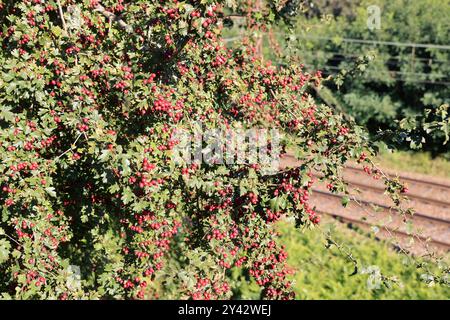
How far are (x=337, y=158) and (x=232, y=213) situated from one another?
1.03 meters

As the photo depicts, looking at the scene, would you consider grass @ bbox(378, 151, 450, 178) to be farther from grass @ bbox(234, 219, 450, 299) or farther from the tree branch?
the tree branch

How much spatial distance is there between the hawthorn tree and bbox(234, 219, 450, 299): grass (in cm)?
413

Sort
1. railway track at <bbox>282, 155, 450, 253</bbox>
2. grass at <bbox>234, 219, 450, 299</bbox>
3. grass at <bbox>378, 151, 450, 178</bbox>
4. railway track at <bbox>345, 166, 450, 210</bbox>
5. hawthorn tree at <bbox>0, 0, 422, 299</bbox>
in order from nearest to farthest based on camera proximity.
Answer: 1. hawthorn tree at <bbox>0, 0, 422, 299</bbox>
2. grass at <bbox>234, 219, 450, 299</bbox>
3. railway track at <bbox>282, 155, 450, 253</bbox>
4. railway track at <bbox>345, 166, 450, 210</bbox>
5. grass at <bbox>378, 151, 450, 178</bbox>

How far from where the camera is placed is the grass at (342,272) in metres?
8.61

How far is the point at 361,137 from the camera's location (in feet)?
11.6

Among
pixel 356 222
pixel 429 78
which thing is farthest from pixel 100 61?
pixel 429 78

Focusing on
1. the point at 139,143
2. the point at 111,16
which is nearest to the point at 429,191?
the point at 111,16

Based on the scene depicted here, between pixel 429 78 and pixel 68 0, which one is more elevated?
pixel 68 0

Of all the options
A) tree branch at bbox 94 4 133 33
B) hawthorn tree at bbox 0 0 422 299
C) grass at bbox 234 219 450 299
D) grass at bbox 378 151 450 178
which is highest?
tree branch at bbox 94 4 133 33

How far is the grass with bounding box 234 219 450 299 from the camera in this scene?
8.61m

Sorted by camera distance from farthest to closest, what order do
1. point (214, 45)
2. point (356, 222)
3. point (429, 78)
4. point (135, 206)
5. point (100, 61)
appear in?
point (429, 78)
point (356, 222)
point (214, 45)
point (100, 61)
point (135, 206)

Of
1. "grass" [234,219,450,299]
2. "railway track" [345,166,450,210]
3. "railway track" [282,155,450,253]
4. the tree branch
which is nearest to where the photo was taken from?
the tree branch

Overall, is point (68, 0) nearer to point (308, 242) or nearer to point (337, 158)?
point (337, 158)

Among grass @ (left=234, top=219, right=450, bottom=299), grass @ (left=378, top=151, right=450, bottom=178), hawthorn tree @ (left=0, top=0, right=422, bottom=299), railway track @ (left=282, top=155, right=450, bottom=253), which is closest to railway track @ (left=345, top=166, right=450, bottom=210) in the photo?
railway track @ (left=282, top=155, right=450, bottom=253)
